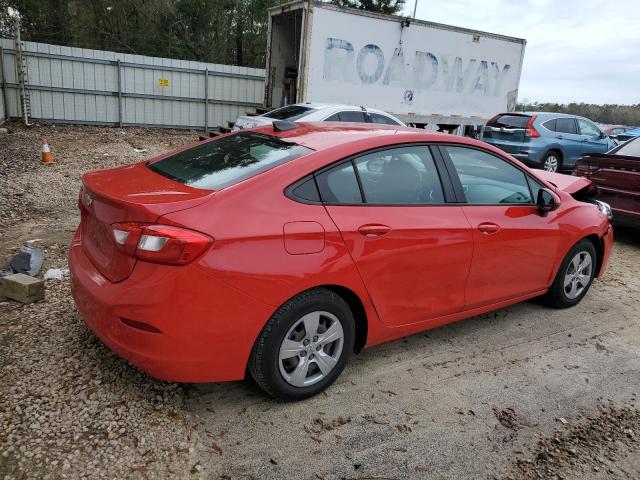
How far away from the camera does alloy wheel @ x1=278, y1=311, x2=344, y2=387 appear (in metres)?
2.86

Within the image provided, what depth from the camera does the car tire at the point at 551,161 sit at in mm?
12156

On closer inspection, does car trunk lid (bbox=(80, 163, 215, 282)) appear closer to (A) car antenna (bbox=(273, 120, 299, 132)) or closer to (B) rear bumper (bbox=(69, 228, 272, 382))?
(B) rear bumper (bbox=(69, 228, 272, 382))

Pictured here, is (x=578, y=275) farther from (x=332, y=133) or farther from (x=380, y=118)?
(x=380, y=118)

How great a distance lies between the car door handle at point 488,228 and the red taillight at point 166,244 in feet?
6.40

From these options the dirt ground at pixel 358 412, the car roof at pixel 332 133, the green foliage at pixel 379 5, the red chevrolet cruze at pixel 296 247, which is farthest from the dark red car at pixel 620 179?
the green foliage at pixel 379 5

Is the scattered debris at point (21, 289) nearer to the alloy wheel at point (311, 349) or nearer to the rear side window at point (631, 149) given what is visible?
the alloy wheel at point (311, 349)

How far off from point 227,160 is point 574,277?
3.25 meters

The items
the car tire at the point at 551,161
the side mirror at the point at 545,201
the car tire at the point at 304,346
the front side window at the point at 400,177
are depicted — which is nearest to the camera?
the car tire at the point at 304,346

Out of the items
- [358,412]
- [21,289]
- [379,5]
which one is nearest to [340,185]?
[358,412]

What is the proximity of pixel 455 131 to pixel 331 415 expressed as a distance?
42.4ft

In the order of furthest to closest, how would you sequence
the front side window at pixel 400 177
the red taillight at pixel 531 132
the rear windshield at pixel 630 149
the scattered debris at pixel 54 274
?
the red taillight at pixel 531 132 < the rear windshield at pixel 630 149 < the scattered debris at pixel 54 274 < the front side window at pixel 400 177

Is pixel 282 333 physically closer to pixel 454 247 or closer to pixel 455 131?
pixel 454 247

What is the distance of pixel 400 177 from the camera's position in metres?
3.37

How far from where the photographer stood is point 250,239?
2.61m
